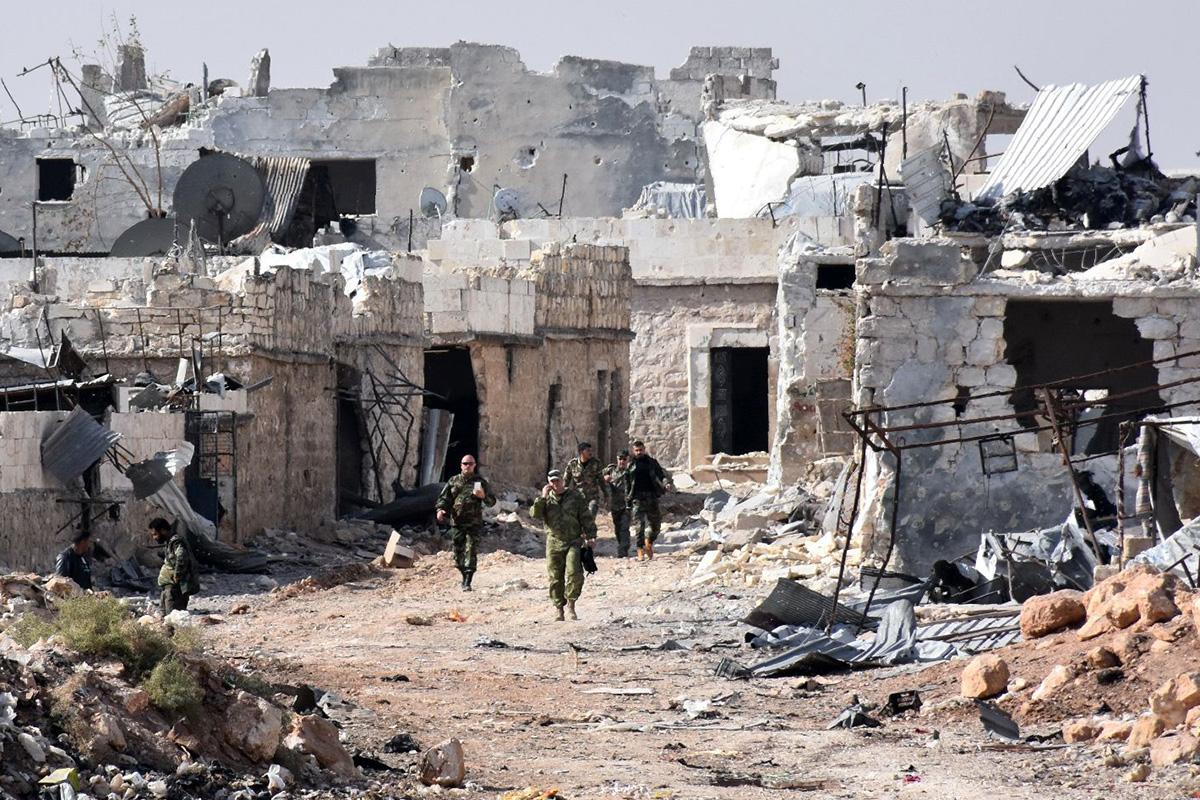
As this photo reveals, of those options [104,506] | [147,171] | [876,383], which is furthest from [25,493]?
[147,171]

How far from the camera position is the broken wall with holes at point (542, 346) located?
27.2 m

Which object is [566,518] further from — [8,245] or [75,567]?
[8,245]

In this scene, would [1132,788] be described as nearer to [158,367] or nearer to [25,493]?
[25,493]

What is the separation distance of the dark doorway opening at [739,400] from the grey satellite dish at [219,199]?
299 inches

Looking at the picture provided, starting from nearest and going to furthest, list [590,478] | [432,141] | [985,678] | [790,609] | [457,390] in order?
1. [985,678]
2. [790,609]
3. [590,478]
4. [457,390]
5. [432,141]

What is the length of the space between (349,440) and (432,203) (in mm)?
15601

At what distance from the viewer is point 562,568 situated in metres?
16.6

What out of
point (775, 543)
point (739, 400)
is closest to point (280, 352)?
point (775, 543)

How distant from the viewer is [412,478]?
1032 inches

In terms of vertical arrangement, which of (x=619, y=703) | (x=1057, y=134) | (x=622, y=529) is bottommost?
(x=619, y=703)

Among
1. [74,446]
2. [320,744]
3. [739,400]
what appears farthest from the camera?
[739,400]

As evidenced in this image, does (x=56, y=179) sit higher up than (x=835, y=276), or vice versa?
(x=56, y=179)

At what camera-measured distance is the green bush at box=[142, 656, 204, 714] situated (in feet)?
31.0

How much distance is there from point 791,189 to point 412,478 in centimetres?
1197
